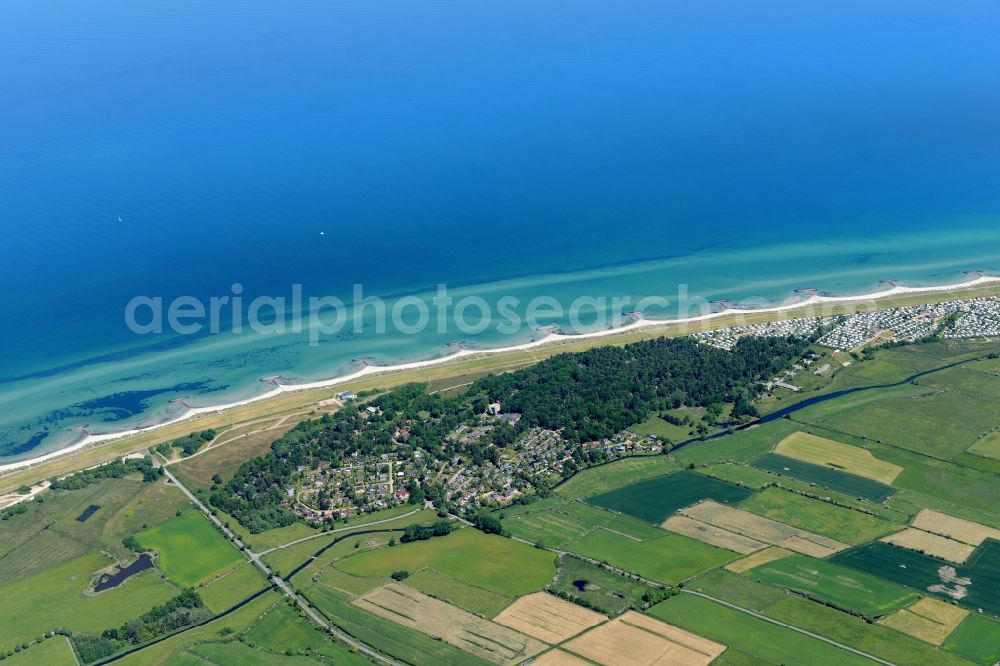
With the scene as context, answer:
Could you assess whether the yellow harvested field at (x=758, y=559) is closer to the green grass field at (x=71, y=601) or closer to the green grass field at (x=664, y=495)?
the green grass field at (x=664, y=495)

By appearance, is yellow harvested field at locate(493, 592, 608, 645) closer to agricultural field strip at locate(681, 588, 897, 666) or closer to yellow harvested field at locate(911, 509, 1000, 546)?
agricultural field strip at locate(681, 588, 897, 666)

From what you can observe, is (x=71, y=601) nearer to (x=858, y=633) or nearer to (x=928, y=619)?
(x=858, y=633)

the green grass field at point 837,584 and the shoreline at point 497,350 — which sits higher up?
the shoreline at point 497,350

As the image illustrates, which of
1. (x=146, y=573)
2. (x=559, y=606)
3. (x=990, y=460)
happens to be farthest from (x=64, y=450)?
(x=990, y=460)

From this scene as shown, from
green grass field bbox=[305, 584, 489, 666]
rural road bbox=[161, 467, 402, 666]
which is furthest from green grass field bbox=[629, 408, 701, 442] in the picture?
rural road bbox=[161, 467, 402, 666]

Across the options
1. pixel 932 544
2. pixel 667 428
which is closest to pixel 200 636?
pixel 667 428

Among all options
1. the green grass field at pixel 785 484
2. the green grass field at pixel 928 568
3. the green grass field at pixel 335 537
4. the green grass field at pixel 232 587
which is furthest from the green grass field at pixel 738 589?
the green grass field at pixel 232 587
